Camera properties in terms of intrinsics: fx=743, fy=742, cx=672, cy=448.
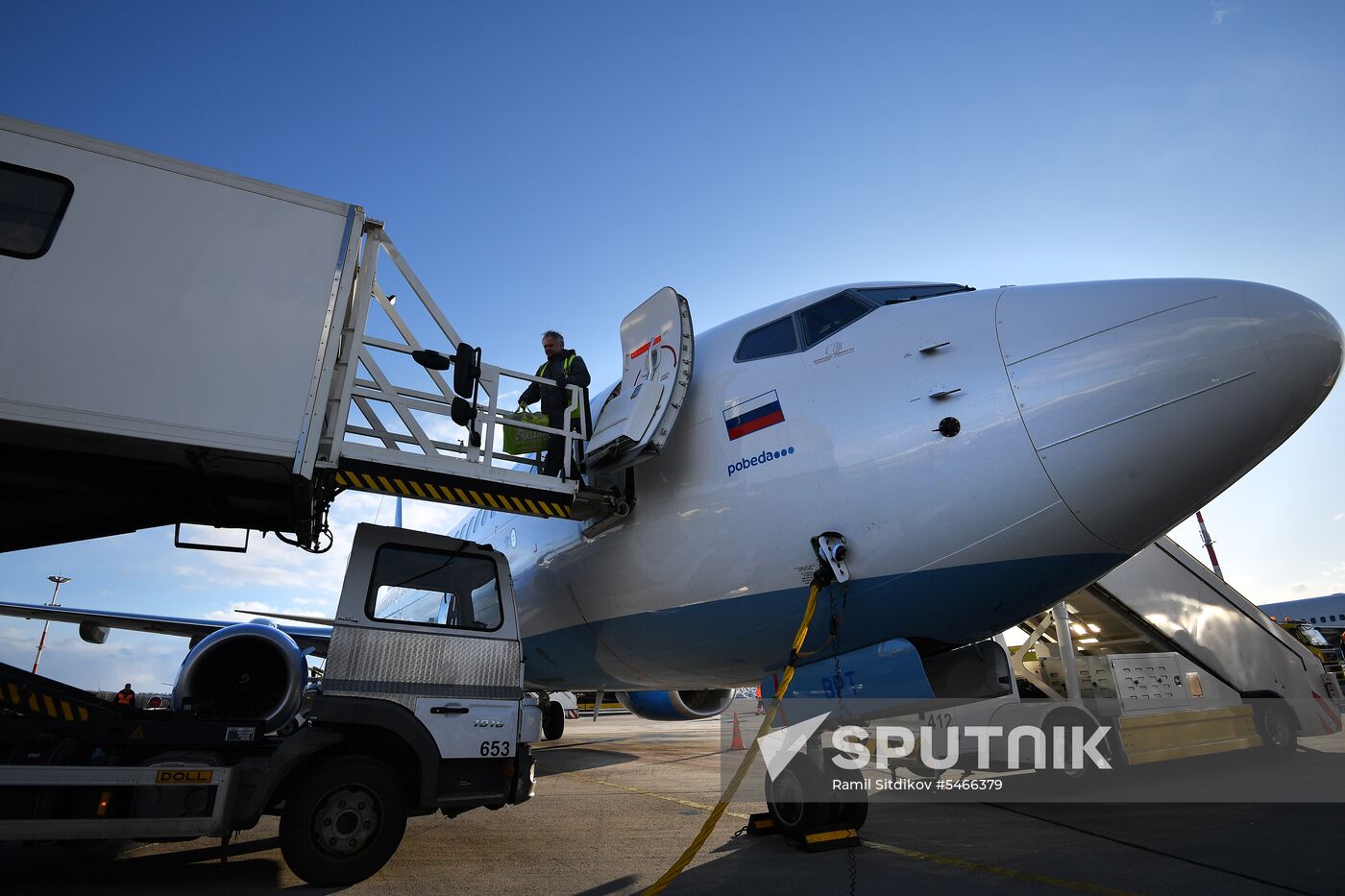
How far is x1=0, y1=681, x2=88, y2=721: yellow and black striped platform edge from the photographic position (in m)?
4.59

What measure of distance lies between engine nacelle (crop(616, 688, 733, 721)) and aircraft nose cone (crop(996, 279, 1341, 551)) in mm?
8552

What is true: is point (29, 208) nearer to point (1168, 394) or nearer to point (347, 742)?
point (347, 742)

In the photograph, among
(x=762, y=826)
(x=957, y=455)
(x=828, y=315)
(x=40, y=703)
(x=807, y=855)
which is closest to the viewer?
(x=957, y=455)

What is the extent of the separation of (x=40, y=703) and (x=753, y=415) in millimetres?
5002

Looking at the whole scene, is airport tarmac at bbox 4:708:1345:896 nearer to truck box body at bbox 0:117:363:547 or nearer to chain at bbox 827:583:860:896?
chain at bbox 827:583:860:896

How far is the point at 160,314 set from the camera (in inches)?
191

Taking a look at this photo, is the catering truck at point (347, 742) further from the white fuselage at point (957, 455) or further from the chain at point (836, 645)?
the chain at point (836, 645)

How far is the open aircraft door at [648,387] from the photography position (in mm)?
5648

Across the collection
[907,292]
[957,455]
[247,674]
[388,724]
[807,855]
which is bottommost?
[807,855]

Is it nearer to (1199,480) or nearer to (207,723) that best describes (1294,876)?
(1199,480)

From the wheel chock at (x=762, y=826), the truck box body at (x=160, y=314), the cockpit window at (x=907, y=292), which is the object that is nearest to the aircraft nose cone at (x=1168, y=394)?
the cockpit window at (x=907, y=292)

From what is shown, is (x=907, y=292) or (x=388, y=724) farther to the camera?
(x=907, y=292)

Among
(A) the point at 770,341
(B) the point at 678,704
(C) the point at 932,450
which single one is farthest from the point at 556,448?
(B) the point at 678,704

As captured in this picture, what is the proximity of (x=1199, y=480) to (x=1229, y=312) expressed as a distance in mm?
951
